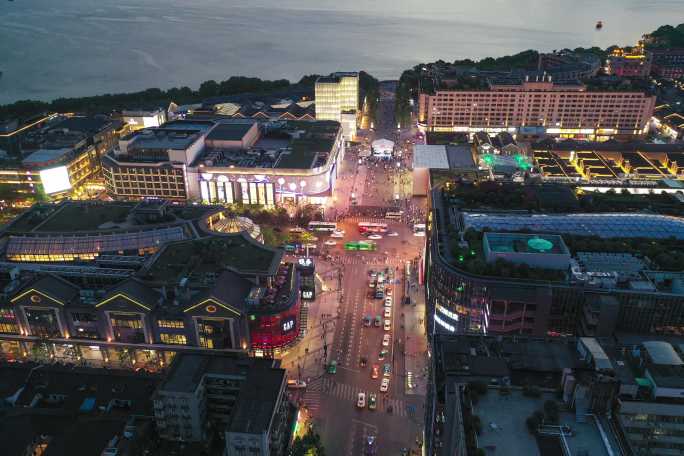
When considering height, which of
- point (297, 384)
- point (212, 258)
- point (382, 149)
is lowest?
point (297, 384)

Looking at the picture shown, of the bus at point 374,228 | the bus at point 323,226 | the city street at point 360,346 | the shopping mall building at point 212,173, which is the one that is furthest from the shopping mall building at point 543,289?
the shopping mall building at point 212,173

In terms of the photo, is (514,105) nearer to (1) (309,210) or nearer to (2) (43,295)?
(1) (309,210)

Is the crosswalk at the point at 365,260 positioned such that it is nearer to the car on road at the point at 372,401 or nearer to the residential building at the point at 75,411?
the car on road at the point at 372,401

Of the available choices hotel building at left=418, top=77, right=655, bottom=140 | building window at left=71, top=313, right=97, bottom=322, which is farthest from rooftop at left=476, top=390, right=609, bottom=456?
hotel building at left=418, top=77, right=655, bottom=140

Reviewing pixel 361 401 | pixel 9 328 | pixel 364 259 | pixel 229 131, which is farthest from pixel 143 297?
pixel 229 131

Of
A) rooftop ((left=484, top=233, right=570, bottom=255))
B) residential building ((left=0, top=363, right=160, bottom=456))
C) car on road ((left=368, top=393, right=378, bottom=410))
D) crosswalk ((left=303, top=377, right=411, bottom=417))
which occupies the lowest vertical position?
crosswalk ((left=303, top=377, right=411, bottom=417))

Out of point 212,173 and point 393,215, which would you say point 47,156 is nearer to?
point 212,173

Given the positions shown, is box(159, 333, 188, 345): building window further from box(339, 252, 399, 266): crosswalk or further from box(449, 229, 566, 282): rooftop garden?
box(449, 229, 566, 282): rooftop garden
